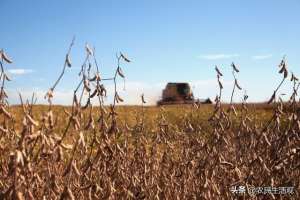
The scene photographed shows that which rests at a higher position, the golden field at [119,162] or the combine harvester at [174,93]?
the combine harvester at [174,93]

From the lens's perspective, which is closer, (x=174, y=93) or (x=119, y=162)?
(x=119, y=162)

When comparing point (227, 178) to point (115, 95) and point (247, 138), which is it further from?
point (115, 95)

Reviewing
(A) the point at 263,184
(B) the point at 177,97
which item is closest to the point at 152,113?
(A) the point at 263,184

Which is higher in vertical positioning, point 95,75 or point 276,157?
point 95,75

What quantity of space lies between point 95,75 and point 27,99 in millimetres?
539

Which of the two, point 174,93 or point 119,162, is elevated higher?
point 174,93

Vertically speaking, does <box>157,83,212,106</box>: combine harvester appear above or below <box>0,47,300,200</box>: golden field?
above

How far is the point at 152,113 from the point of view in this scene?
19.5 meters

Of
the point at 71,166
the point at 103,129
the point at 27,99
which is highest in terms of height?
the point at 27,99

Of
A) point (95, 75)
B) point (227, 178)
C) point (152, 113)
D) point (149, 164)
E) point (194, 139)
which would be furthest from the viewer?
point (152, 113)

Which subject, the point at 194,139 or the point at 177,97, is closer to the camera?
the point at 194,139

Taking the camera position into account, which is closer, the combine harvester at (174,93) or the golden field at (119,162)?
the golden field at (119,162)

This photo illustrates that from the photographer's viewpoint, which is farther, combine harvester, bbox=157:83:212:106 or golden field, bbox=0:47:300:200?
combine harvester, bbox=157:83:212:106

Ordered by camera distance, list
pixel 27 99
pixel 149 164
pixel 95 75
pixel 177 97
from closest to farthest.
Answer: pixel 95 75 < pixel 27 99 < pixel 149 164 < pixel 177 97
